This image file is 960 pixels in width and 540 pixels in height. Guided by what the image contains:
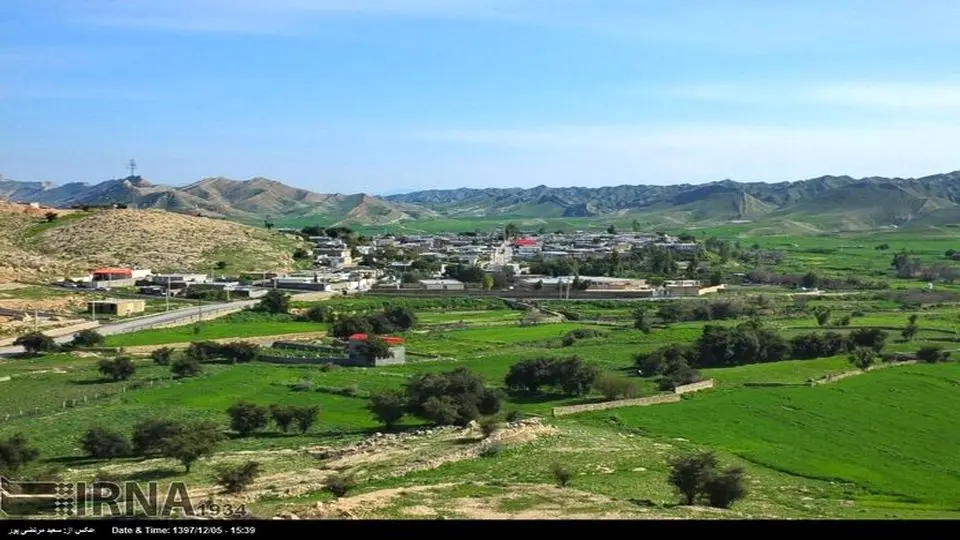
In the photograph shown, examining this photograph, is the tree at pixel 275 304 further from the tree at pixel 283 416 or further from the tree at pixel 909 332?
the tree at pixel 909 332

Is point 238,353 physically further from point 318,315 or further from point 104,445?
point 104,445

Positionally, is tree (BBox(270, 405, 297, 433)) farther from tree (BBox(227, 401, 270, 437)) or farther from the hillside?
the hillside

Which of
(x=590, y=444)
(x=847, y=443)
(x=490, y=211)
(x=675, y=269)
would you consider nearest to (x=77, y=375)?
(x=590, y=444)

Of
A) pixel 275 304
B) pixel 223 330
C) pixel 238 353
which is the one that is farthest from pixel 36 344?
pixel 275 304

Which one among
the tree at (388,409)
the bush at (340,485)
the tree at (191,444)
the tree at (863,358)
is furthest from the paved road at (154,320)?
the tree at (863,358)

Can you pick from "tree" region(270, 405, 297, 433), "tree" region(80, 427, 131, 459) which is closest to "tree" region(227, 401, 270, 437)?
"tree" region(270, 405, 297, 433)

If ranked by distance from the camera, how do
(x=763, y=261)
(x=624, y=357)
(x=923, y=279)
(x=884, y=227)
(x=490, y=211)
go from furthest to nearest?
(x=490, y=211) → (x=884, y=227) → (x=763, y=261) → (x=923, y=279) → (x=624, y=357)

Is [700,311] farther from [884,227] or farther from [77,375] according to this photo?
[884,227]
